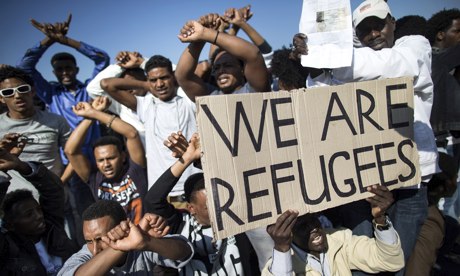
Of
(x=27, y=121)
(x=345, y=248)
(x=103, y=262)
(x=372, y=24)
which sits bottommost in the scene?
(x=345, y=248)

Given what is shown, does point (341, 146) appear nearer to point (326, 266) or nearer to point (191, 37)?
point (326, 266)

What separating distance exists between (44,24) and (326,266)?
435cm

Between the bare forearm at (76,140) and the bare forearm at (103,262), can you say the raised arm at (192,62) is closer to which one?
the bare forearm at (76,140)

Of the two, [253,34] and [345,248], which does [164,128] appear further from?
[345,248]

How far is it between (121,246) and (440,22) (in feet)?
12.9

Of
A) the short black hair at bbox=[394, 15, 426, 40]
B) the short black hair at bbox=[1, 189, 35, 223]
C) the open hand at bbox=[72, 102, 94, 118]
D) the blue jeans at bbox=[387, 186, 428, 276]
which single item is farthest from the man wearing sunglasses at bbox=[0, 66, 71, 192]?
the short black hair at bbox=[394, 15, 426, 40]

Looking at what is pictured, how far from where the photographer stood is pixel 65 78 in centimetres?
486

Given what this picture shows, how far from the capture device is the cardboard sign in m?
1.70

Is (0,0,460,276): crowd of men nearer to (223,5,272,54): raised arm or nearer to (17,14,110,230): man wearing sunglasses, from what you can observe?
(223,5,272,54): raised arm

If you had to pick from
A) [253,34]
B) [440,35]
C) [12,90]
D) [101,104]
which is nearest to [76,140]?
[101,104]

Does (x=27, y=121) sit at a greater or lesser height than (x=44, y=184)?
greater

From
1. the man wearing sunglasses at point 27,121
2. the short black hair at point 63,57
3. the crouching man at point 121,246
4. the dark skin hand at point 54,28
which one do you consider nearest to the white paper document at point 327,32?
the crouching man at point 121,246

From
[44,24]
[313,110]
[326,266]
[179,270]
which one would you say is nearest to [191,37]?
[313,110]

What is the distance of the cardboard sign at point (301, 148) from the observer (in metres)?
1.70
